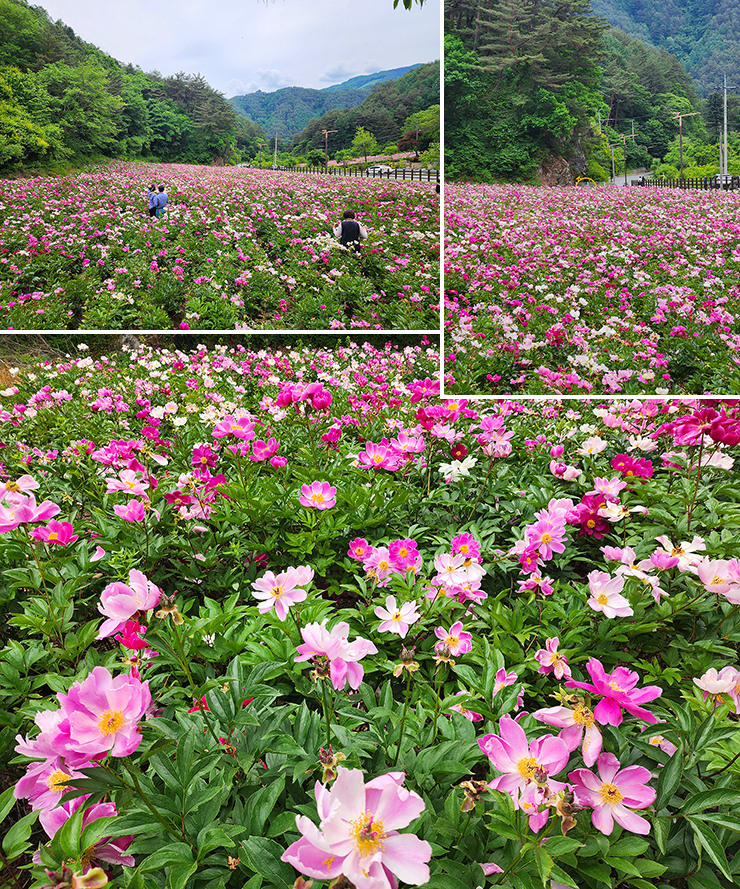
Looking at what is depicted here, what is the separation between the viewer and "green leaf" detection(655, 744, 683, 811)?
914 mm

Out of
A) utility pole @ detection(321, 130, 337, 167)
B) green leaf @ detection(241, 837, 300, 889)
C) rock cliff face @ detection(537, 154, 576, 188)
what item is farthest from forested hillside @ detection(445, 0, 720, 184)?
green leaf @ detection(241, 837, 300, 889)

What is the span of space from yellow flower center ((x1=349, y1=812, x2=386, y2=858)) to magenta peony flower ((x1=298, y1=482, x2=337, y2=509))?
1.21 meters

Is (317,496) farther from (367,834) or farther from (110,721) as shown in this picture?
(367,834)

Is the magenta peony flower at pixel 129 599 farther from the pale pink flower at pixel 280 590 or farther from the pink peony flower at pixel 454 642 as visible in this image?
the pink peony flower at pixel 454 642

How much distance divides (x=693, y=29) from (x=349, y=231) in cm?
188

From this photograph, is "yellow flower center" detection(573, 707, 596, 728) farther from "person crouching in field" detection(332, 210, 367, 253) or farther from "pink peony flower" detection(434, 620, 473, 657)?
"person crouching in field" detection(332, 210, 367, 253)

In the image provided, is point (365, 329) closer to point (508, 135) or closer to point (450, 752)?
point (508, 135)

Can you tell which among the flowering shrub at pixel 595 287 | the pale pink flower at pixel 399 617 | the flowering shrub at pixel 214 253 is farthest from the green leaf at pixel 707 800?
the flowering shrub at pixel 214 253

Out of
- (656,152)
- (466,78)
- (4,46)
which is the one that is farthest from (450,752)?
(4,46)

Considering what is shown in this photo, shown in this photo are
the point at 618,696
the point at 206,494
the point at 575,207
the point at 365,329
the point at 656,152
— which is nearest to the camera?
the point at 618,696

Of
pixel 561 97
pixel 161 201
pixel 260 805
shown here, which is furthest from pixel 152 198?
pixel 260 805

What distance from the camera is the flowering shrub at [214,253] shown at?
8.11 feet

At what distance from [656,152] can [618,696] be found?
5.64 feet

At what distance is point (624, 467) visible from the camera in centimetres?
207
